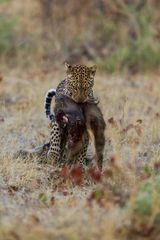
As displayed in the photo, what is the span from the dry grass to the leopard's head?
456mm

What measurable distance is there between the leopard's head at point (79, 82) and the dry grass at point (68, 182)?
46cm

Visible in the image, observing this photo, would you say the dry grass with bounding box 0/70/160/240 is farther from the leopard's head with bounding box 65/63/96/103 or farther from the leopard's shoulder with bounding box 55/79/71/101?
the leopard's shoulder with bounding box 55/79/71/101

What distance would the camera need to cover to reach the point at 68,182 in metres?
7.18

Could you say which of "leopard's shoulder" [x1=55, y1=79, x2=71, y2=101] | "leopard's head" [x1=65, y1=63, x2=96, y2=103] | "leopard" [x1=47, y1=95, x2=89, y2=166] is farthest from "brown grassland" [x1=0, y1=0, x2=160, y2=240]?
"leopard's shoulder" [x1=55, y1=79, x2=71, y2=101]

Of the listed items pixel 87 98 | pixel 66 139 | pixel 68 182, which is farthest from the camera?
pixel 66 139

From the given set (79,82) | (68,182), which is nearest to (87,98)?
(79,82)

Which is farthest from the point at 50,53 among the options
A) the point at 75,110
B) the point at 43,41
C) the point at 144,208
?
the point at 144,208

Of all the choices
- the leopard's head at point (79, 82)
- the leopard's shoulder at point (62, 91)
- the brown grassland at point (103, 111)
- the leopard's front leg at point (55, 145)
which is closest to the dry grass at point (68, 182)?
the brown grassland at point (103, 111)

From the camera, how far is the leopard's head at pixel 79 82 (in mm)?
7859

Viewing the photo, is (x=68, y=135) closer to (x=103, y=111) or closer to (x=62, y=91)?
(x=62, y=91)

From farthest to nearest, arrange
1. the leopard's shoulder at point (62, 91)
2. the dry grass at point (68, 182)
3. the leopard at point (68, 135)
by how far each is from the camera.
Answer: the leopard's shoulder at point (62, 91), the leopard at point (68, 135), the dry grass at point (68, 182)

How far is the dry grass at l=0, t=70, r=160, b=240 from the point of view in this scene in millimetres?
5445

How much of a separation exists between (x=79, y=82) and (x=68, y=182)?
1.19 metres

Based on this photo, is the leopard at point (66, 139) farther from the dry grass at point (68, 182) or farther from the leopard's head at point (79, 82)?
the dry grass at point (68, 182)
